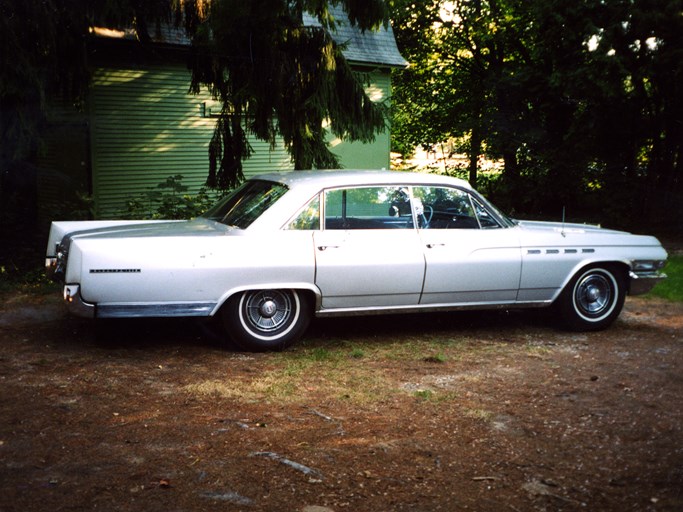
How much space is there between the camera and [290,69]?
420 inches

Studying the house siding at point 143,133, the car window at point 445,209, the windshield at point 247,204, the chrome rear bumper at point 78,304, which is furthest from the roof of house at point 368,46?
the chrome rear bumper at point 78,304

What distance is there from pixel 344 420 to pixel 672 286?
6802 mm

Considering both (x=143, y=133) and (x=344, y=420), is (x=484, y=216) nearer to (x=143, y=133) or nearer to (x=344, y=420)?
(x=344, y=420)

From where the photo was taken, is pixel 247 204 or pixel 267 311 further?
pixel 247 204

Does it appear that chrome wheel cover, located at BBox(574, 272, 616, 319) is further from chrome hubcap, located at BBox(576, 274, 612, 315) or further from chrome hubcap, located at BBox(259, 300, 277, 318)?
chrome hubcap, located at BBox(259, 300, 277, 318)

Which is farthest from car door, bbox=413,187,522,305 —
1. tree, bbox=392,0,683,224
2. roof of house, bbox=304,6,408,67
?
roof of house, bbox=304,6,408,67

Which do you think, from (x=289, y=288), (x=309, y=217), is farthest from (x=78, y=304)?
(x=309, y=217)

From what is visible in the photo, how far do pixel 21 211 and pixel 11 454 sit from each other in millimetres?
12224

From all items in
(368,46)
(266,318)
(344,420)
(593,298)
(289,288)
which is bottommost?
(344,420)

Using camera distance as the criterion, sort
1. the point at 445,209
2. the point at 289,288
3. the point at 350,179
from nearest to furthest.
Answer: the point at 289,288
the point at 350,179
the point at 445,209

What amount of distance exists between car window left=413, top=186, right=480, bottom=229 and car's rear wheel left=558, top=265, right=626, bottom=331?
3.82 feet

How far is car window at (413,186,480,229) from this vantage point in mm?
7027

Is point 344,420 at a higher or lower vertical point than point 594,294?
lower

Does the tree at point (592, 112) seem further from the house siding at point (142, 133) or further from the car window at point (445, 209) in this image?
the car window at point (445, 209)
